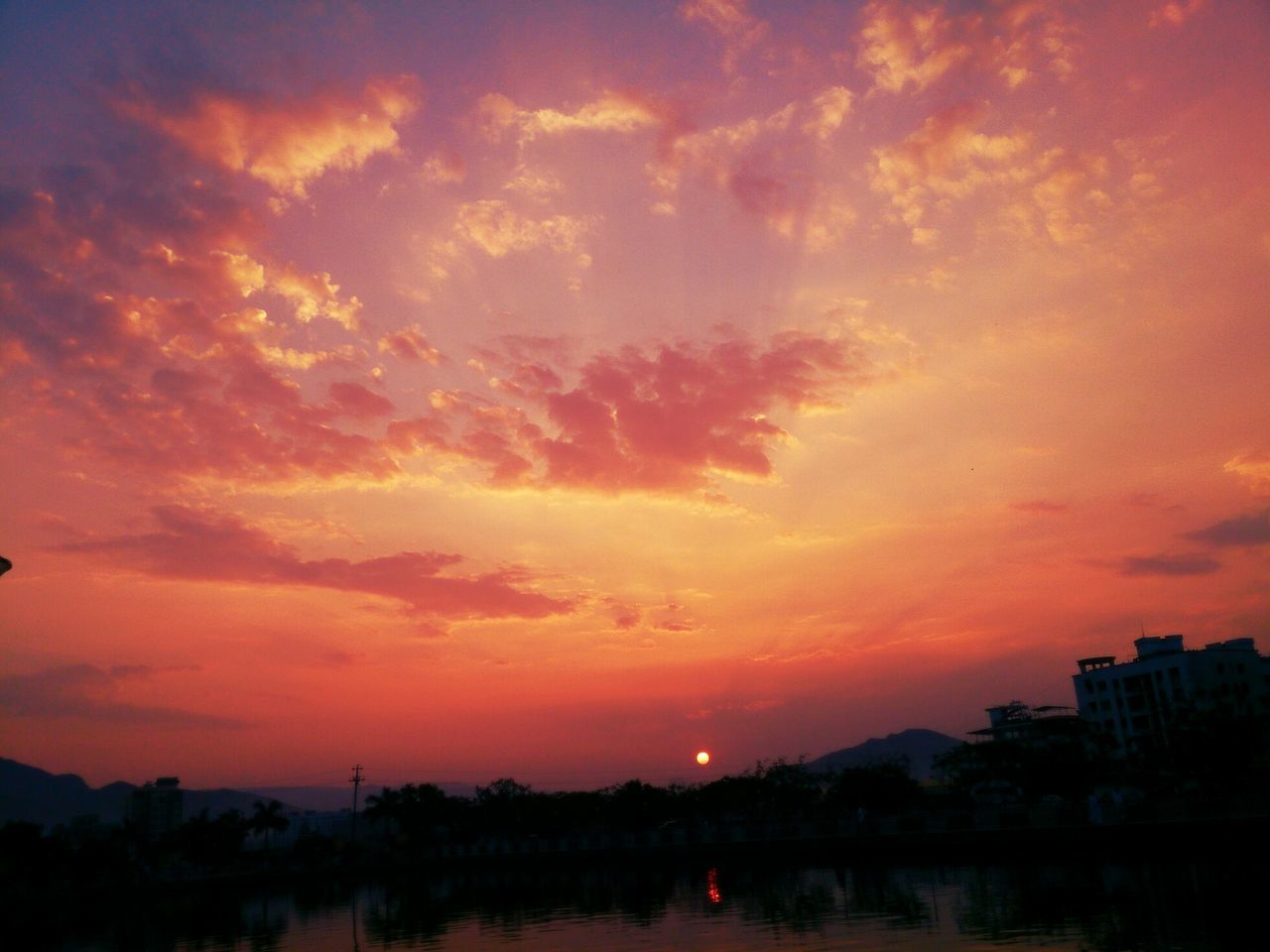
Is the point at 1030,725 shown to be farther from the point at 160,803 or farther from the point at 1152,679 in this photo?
the point at 160,803

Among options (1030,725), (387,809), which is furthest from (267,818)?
(1030,725)

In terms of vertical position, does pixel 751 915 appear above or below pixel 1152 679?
below

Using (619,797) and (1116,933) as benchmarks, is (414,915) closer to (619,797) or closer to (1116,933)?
(1116,933)

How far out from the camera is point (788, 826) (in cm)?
4712

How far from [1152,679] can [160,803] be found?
155m

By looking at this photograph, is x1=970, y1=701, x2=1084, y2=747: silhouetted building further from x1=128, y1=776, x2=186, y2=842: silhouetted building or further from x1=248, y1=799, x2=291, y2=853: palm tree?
x1=128, y1=776, x2=186, y2=842: silhouetted building

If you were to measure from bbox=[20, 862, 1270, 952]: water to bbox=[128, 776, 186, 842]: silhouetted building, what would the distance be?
405 ft


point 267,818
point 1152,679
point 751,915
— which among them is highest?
point 1152,679

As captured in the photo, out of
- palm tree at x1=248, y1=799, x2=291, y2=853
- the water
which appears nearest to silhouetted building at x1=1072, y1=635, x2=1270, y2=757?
the water

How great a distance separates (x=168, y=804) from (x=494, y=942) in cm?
16825

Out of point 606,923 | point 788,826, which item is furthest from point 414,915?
→ point 788,826

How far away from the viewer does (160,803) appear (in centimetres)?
16600

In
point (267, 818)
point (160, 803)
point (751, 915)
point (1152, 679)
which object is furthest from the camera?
point (160, 803)

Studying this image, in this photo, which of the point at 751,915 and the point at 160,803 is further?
the point at 160,803
